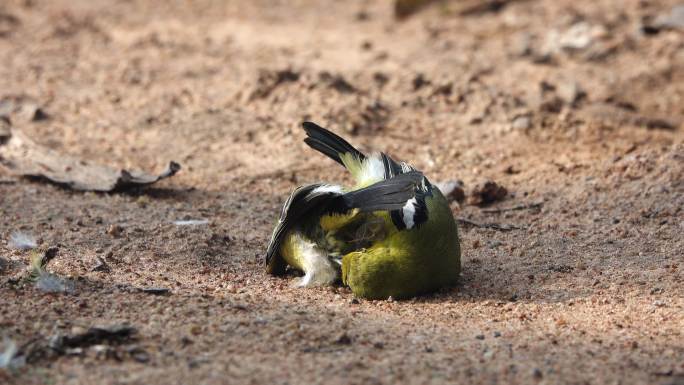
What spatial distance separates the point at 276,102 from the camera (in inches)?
267

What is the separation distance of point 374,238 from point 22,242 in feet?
5.15

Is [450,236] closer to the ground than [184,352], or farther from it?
farther from it

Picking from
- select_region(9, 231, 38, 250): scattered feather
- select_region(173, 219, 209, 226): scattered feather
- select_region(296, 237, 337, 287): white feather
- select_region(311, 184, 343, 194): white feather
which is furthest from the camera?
select_region(173, 219, 209, 226): scattered feather

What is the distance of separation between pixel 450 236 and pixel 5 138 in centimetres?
318

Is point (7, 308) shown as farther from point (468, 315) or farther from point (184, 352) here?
point (468, 315)

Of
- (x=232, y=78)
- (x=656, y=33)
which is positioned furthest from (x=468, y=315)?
(x=656, y=33)

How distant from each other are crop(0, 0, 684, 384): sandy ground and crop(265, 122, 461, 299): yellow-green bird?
94 millimetres

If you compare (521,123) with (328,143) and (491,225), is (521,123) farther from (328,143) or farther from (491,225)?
(328,143)

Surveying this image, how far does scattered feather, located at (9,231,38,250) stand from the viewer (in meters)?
4.36

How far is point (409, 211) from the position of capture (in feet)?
12.6

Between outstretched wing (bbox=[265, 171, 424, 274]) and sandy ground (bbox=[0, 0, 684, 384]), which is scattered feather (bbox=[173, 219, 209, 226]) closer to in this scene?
sandy ground (bbox=[0, 0, 684, 384])

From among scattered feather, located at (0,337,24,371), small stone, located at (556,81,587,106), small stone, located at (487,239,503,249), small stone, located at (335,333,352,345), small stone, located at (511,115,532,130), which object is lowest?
small stone, located at (335,333,352,345)

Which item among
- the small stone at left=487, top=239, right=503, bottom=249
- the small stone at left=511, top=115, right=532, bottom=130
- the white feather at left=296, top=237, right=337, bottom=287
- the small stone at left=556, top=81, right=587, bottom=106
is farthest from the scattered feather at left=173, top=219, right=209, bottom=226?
the small stone at left=556, top=81, right=587, bottom=106

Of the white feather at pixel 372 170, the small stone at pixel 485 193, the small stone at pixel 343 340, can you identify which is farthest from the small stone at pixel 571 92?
the small stone at pixel 343 340
